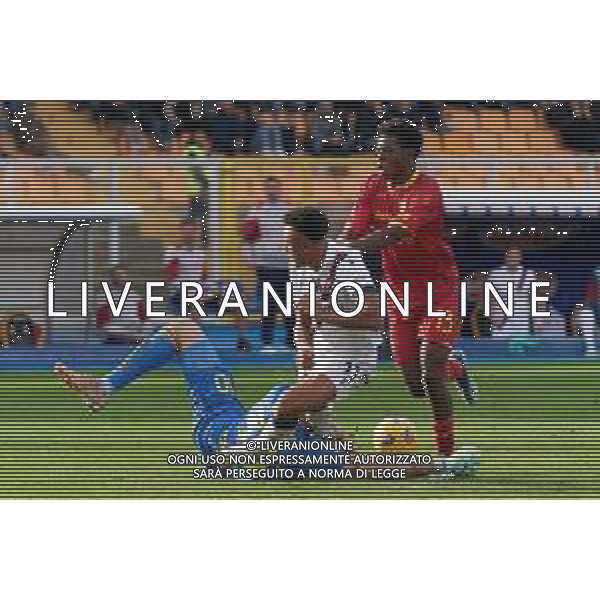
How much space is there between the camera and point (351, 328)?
77.6 m

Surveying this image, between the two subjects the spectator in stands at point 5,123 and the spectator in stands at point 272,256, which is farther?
the spectator in stands at point 5,123

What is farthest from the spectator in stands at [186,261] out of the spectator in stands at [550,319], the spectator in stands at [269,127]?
the spectator in stands at [550,319]

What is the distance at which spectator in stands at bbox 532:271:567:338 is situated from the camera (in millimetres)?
77688

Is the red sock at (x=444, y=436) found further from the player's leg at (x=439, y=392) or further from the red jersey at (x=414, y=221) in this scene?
the red jersey at (x=414, y=221)

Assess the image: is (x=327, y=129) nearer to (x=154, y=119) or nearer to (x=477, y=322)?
(x=154, y=119)

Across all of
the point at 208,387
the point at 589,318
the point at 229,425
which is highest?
the point at 589,318

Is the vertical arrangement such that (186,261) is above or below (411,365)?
above

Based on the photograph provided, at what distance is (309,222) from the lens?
3056 inches

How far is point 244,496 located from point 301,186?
1.99 metres

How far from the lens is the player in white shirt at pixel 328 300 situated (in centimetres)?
7762

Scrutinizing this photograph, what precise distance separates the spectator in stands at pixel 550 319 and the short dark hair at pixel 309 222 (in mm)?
1397

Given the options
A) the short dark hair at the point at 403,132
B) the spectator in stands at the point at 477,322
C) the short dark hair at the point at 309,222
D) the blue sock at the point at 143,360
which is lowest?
the blue sock at the point at 143,360

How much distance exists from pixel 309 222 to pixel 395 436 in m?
1.45

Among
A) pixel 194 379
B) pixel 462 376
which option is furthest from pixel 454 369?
pixel 194 379
